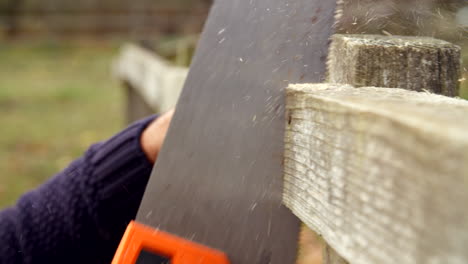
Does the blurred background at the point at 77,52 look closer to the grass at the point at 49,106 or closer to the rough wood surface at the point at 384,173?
the grass at the point at 49,106

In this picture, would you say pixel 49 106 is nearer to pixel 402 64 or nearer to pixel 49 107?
pixel 49 107

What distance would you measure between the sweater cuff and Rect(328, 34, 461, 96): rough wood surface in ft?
2.24

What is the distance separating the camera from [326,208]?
58 cm

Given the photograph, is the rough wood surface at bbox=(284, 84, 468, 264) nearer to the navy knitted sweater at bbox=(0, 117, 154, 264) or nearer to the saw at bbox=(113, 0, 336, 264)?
the saw at bbox=(113, 0, 336, 264)

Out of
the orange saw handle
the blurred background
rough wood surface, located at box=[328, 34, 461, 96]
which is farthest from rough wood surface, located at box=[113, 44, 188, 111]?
rough wood surface, located at box=[328, 34, 461, 96]

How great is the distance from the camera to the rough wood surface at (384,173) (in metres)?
0.38

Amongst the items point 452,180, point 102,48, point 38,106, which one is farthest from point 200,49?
point 102,48

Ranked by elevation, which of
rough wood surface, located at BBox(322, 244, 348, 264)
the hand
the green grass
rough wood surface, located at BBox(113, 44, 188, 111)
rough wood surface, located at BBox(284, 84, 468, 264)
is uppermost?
rough wood surface, located at BBox(284, 84, 468, 264)

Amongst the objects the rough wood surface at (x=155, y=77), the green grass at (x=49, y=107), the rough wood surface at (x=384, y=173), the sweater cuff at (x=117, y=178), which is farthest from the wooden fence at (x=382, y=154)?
the green grass at (x=49, y=107)

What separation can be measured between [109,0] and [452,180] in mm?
11874

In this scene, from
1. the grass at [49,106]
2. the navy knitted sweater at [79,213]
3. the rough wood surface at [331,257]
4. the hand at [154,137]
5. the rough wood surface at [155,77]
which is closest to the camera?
the rough wood surface at [331,257]

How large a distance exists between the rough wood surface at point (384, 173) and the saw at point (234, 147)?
0.38 feet

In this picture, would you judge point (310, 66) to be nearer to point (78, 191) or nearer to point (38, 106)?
point (78, 191)

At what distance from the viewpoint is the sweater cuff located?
1.20m
